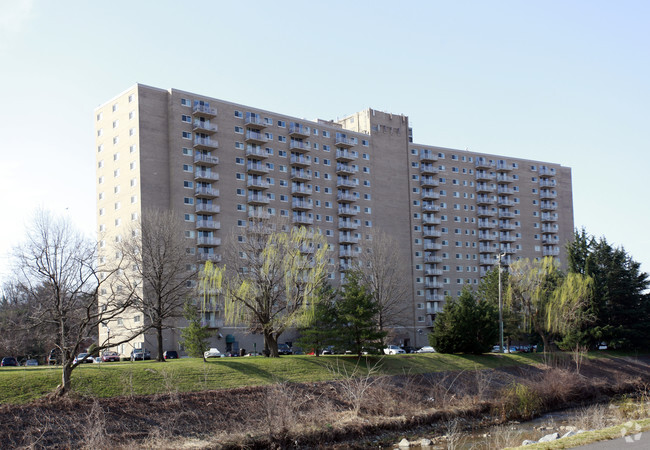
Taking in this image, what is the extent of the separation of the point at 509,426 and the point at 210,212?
59.1 m

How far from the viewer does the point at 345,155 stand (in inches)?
4299

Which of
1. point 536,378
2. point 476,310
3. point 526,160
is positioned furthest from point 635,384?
point 526,160

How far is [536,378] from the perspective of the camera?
53.8m

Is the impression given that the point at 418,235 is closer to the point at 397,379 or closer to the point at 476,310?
the point at 476,310

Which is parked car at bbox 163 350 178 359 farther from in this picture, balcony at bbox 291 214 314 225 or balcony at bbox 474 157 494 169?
balcony at bbox 474 157 494 169

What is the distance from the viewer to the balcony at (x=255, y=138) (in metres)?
95.8

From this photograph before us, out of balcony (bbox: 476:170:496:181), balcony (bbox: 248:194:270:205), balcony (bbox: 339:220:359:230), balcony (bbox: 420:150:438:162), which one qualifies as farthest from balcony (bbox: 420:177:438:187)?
balcony (bbox: 248:194:270:205)

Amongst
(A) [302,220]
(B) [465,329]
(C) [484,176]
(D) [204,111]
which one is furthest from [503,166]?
(B) [465,329]

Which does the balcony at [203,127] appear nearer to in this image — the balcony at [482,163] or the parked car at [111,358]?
the parked car at [111,358]

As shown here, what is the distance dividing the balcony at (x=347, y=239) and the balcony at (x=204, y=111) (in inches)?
1193

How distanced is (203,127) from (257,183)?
11.9 meters

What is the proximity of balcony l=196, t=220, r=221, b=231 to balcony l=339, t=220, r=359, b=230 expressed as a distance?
24840mm

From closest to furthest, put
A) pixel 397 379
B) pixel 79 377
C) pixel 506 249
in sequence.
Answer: pixel 79 377, pixel 397 379, pixel 506 249

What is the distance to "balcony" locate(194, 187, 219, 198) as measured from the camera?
8844 cm
